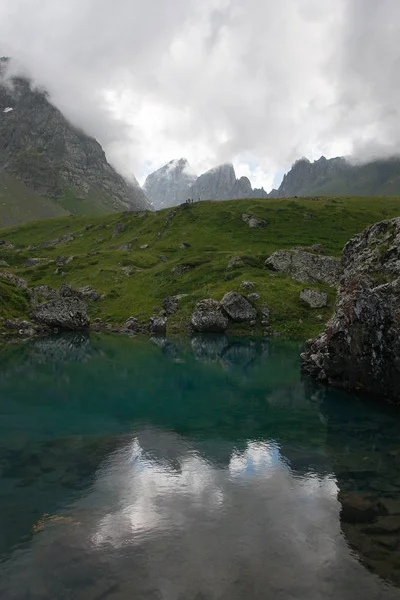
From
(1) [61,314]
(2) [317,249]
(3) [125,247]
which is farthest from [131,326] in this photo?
(3) [125,247]

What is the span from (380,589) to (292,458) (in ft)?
44.3

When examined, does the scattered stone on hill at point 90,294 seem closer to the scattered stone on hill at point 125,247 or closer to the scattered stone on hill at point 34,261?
the scattered stone on hill at point 125,247

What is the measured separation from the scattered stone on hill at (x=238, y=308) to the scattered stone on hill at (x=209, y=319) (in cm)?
177

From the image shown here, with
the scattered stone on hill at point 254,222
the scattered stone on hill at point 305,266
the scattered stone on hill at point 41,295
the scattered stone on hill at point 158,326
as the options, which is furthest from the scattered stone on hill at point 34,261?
the scattered stone on hill at point 305,266

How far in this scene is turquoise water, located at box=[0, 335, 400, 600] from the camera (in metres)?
16.5

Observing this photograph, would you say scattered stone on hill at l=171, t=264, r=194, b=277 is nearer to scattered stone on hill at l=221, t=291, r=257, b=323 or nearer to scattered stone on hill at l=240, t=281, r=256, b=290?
scattered stone on hill at l=240, t=281, r=256, b=290

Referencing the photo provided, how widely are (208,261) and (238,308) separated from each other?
124ft

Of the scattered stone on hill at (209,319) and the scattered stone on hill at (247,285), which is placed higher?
the scattered stone on hill at (247,285)

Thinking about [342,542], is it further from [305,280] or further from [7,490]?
[305,280]

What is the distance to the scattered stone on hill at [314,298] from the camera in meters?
104

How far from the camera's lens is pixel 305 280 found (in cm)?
11794

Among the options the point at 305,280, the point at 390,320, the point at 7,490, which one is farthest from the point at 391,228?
the point at 305,280

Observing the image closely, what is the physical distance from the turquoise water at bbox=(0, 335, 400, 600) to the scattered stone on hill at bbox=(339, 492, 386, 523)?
460 mm

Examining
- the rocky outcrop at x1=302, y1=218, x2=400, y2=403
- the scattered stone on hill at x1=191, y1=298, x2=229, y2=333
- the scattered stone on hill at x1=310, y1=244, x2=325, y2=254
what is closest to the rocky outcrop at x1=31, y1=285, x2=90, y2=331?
the scattered stone on hill at x1=191, y1=298, x2=229, y2=333
